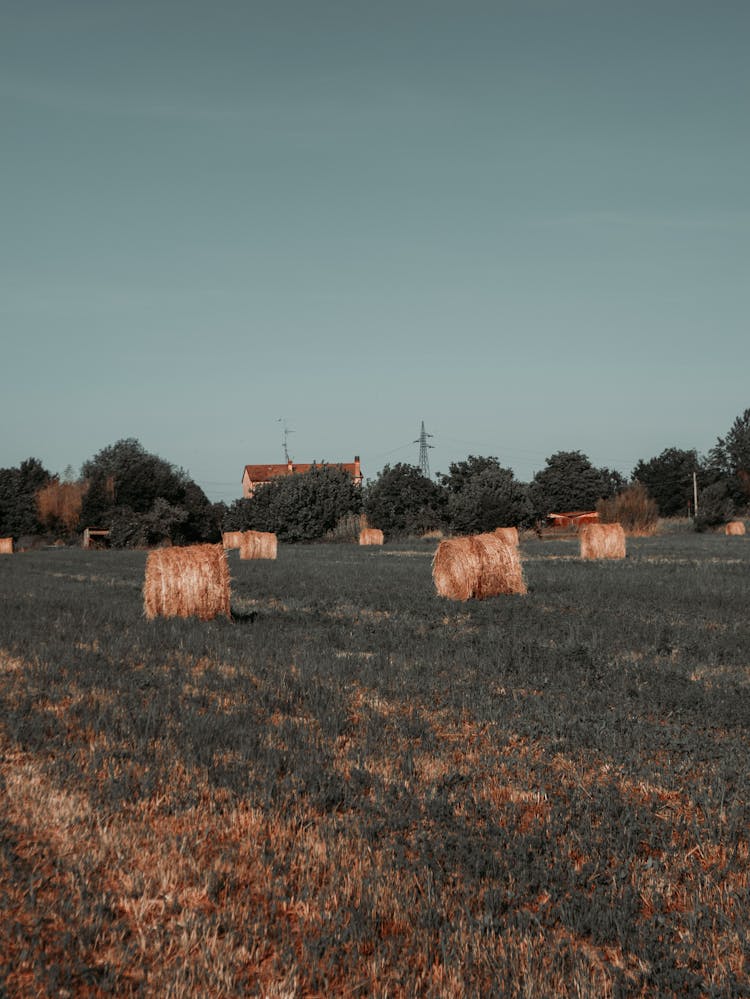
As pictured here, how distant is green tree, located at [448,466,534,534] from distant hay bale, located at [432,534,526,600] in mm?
40478

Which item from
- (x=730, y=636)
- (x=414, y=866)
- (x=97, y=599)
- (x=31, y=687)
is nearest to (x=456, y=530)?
(x=97, y=599)

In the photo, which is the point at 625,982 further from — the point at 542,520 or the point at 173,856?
the point at 542,520

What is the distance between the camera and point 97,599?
19219 millimetres

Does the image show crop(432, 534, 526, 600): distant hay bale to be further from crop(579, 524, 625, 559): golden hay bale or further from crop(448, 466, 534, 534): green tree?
crop(448, 466, 534, 534): green tree

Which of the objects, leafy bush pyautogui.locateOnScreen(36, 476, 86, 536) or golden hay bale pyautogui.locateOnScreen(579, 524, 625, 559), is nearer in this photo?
golden hay bale pyautogui.locateOnScreen(579, 524, 625, 559)

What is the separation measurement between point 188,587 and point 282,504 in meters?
57.2

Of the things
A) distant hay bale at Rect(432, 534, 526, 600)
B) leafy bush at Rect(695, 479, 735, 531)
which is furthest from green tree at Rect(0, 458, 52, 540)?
distant hay bale at Rect(432, 534, 526, 600)

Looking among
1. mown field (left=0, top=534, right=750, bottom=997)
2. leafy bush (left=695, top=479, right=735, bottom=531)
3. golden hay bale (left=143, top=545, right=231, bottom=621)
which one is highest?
leafy bush (left=695, top=479, right=735, bottom=531)

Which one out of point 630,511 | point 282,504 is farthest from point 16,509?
point 630,511

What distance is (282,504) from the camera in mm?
72250

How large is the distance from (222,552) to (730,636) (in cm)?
897

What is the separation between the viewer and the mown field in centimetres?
379

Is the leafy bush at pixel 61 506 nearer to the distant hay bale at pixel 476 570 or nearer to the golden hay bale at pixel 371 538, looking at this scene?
the golden hay bale at pixel 371 538

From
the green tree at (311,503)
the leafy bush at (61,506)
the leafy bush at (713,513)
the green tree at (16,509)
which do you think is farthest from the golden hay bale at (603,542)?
the green tree at (16,509)
